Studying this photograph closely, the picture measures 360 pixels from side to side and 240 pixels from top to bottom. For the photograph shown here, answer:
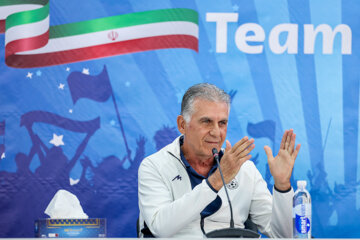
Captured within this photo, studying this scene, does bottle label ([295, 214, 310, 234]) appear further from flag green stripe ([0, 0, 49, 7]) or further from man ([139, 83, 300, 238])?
flag green stripe ([0, 0, 49, 7])

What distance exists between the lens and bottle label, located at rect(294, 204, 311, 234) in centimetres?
184

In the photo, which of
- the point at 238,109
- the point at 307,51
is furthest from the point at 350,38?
the point at 238,109

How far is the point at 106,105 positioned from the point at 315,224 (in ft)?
4.61

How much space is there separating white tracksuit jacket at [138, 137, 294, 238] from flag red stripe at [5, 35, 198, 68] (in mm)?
A: 746

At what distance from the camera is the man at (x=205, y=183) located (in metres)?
1.92

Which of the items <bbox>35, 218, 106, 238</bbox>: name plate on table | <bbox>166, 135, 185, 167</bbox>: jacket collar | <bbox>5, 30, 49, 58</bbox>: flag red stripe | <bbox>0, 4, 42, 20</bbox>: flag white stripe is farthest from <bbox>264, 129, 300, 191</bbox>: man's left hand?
<bbox>0, 4, 42, 20</bbox>: flag white stripe

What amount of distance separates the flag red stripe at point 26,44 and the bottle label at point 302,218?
68.7 inches

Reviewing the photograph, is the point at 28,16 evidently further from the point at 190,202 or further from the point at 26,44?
the point at 190,202

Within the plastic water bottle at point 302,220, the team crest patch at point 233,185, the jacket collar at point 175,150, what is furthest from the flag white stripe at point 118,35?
the plastic water bottle at point 302,220

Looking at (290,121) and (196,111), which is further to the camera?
(290,121)

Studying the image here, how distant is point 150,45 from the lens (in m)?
2.78

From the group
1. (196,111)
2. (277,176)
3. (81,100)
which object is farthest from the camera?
(81,100)

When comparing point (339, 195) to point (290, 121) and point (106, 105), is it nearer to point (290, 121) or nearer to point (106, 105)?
point (290, 121)

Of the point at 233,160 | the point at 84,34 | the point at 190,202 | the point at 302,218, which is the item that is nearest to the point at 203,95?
the point at 233,160
